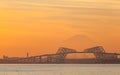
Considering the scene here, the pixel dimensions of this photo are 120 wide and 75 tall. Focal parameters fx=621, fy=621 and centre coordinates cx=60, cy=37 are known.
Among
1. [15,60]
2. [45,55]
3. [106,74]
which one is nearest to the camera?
[106,74]

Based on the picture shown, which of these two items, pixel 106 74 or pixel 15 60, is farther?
pixel 15 60

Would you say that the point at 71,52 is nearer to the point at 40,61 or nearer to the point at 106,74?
the point at 40,61

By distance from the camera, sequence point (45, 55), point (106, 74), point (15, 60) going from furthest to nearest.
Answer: point (15, 60)
point (45, 55)
point (106, 74)

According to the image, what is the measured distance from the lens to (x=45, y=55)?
149 metres

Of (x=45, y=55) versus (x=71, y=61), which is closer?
(x=45, y=55)

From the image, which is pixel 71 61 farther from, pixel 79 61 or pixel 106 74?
pixel 106 74

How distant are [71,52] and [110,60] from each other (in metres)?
9.86

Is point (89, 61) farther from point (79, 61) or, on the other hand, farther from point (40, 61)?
point (40, 61)

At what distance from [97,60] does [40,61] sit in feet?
48.3

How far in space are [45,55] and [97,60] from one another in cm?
1370

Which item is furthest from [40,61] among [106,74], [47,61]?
[106,74]

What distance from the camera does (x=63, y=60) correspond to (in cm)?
16038

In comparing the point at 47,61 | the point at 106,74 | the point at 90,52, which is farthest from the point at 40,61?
the point at 106,74

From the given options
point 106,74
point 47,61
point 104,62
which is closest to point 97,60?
point 104,62
